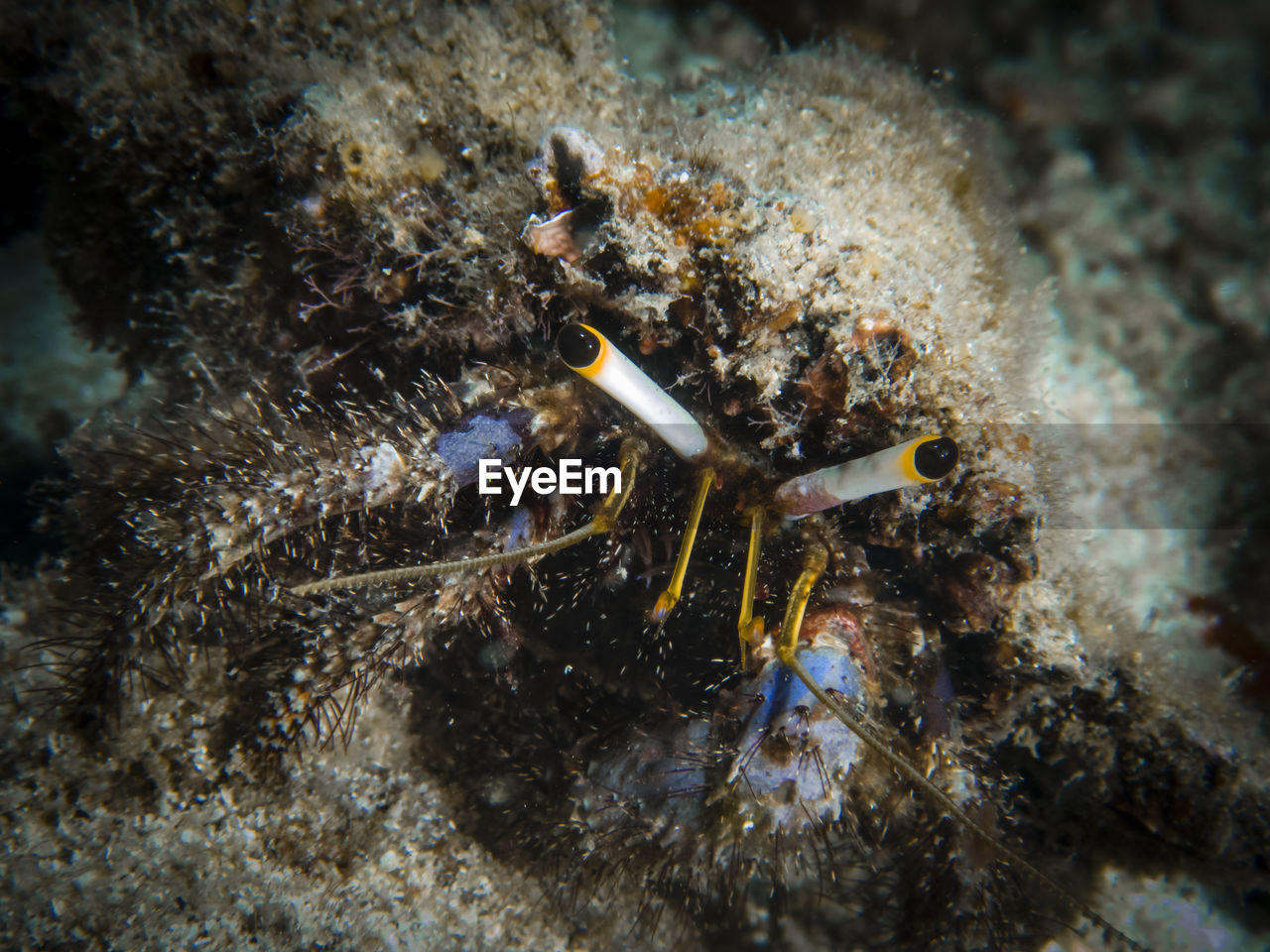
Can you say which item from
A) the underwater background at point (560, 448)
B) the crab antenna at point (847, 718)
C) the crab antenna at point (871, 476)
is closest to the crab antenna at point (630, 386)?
the underwater background at point (560, 448)

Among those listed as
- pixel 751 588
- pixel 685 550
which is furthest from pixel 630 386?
pixel 751 588

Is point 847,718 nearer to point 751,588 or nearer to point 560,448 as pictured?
point 751,588

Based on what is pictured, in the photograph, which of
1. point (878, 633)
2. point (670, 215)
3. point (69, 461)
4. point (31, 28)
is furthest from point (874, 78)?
point (69, 461)

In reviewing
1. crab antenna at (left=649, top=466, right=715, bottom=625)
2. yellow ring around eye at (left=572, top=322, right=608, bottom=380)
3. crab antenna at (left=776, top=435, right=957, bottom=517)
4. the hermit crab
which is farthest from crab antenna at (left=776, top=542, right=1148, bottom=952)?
yellow ring around eye at (left=572, top=322, right=608, bottom=380)

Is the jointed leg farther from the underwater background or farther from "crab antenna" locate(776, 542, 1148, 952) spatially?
the underwater background

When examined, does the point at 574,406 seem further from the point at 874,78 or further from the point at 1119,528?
the point at 1119,528

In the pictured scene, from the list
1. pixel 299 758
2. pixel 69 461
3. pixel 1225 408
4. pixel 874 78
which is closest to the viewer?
pixel 299 758
